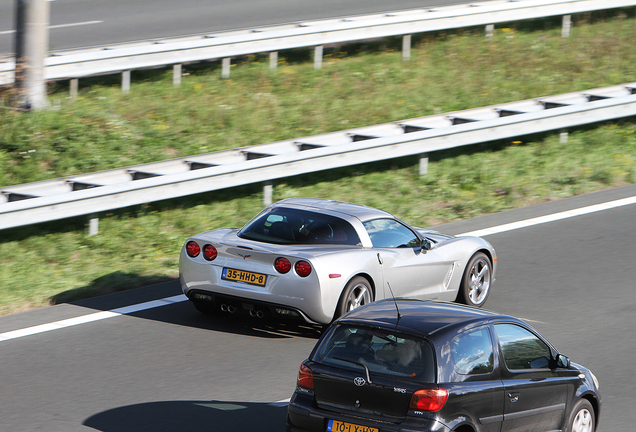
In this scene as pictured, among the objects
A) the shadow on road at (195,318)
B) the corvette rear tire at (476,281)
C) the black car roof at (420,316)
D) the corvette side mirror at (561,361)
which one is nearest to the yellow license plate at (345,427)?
the black car roof at (420,316)

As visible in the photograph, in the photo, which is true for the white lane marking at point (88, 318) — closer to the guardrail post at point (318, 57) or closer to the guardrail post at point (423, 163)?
the guardrail post at point (423, 163)

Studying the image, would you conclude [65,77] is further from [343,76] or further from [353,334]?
[353,334]

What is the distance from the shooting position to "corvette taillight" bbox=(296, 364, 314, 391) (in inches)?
231

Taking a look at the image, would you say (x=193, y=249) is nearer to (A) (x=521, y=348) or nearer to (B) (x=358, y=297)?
(B) (x=358, y=297)

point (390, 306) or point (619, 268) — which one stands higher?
point (390, 306)

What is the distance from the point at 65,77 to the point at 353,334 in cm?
1057

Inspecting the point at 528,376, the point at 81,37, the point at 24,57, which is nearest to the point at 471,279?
the point at 528,376

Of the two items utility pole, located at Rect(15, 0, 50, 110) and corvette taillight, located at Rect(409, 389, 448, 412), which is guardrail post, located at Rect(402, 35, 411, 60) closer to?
utility pole, located at Rect(15, 0, 50, 110)

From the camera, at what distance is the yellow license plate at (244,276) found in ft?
28.9

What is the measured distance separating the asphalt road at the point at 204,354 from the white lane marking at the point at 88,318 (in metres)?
0.10

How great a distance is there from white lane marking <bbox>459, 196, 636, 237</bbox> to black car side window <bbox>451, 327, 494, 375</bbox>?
716 centimetres

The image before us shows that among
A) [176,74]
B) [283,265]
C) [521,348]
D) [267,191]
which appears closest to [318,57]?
[176,74]

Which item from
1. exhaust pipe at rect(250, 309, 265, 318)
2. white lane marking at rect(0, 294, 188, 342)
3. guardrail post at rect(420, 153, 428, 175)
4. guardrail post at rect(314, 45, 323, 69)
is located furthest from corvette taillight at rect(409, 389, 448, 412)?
guardrail post at rect(314, 45, 323, 69)

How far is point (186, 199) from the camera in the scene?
41.8 ft
